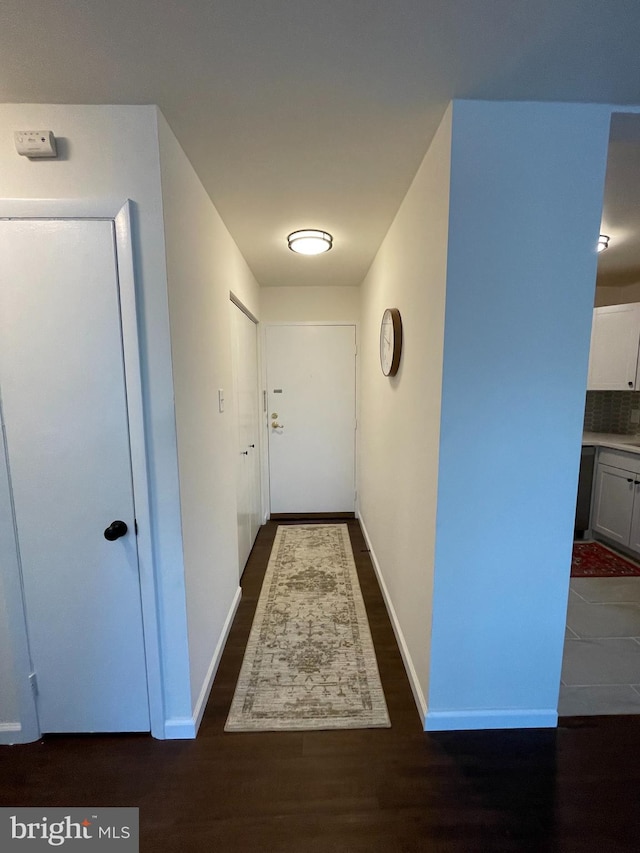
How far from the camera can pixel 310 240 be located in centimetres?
231

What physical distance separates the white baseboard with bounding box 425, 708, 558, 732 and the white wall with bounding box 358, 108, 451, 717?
3.1 inches

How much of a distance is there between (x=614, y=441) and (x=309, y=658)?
331cm

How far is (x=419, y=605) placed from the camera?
1.66 metres

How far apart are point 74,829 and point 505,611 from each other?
1698mm

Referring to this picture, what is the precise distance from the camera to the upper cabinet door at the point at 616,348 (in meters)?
3.27

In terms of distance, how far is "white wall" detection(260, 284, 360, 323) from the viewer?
365cm

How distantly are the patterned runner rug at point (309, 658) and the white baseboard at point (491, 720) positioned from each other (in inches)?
8.5

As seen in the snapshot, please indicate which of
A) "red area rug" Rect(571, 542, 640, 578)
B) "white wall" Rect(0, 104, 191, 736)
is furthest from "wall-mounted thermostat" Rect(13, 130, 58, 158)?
"red area rug" Rect(571, 542, 640, 578)

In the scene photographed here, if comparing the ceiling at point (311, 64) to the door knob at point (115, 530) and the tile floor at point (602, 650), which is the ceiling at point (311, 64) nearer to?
the door knob at point (115, 530)

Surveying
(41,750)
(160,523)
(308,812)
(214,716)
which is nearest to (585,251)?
→ (160,523)

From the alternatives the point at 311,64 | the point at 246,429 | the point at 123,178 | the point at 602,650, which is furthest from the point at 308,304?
the point at 602,650

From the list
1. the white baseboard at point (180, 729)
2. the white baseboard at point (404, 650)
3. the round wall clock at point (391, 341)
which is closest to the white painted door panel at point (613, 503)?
the white baseboard at point (404, 650)

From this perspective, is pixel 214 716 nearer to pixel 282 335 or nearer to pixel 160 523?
pixel 160 523

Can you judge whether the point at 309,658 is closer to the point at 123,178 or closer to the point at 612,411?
the point at 123,178
